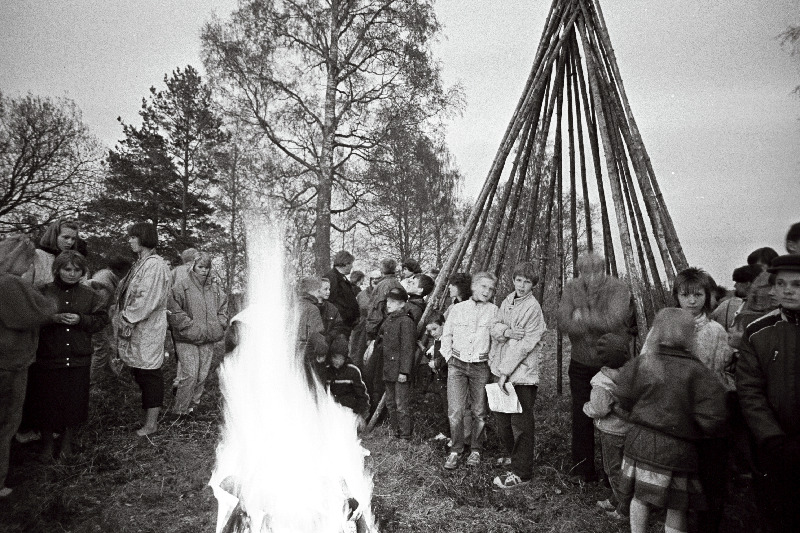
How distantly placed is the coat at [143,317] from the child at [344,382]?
5.33 feet

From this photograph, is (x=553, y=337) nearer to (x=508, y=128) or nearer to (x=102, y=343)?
(x=508, y=128)

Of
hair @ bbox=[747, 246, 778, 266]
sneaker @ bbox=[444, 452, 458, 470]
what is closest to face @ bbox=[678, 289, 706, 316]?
hair @ bbox=[747, 246, 778, 266]

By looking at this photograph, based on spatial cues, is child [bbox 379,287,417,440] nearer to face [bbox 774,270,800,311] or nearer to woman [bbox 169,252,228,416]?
woman [bbox 169,252,228,416]

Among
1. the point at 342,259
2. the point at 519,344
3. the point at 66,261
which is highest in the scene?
the point at 342,259

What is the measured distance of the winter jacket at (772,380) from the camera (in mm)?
2363

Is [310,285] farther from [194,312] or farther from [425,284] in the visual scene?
[425,284]

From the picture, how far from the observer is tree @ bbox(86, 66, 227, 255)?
19.3 m

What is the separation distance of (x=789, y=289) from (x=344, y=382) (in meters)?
3.82

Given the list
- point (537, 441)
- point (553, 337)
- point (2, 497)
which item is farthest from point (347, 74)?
point (2, 497)

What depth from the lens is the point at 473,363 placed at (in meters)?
4.34

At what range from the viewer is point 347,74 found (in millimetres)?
13227

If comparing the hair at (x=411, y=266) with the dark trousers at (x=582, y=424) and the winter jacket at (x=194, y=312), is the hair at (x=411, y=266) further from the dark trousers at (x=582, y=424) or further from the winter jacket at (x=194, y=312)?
the dark trousers at (x=582, y=424)

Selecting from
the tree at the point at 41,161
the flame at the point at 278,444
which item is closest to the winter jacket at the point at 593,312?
the flame at the point at 278,444

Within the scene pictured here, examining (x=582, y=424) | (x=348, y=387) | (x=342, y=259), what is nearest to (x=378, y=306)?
(x=342, y=259)
